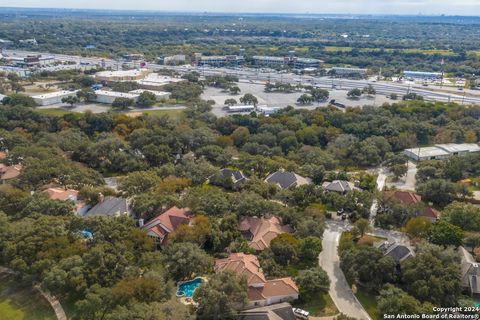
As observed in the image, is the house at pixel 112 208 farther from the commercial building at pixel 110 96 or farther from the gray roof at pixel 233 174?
the commercial building at pixel 110 96

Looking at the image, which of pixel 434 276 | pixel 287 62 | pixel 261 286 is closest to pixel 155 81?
pixel 287 62

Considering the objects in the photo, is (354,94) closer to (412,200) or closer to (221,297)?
(412,200)

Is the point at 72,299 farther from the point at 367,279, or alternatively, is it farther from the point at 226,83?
the point at 226,83

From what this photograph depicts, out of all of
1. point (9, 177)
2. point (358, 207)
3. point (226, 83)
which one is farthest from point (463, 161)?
point (226, 83)

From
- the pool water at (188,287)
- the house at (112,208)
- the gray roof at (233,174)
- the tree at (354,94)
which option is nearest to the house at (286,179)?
the gray roof at (233,174)

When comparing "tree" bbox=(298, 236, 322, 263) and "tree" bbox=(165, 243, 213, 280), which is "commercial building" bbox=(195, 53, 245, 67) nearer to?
"tree" bbox=(298, 236, 322, 263)
